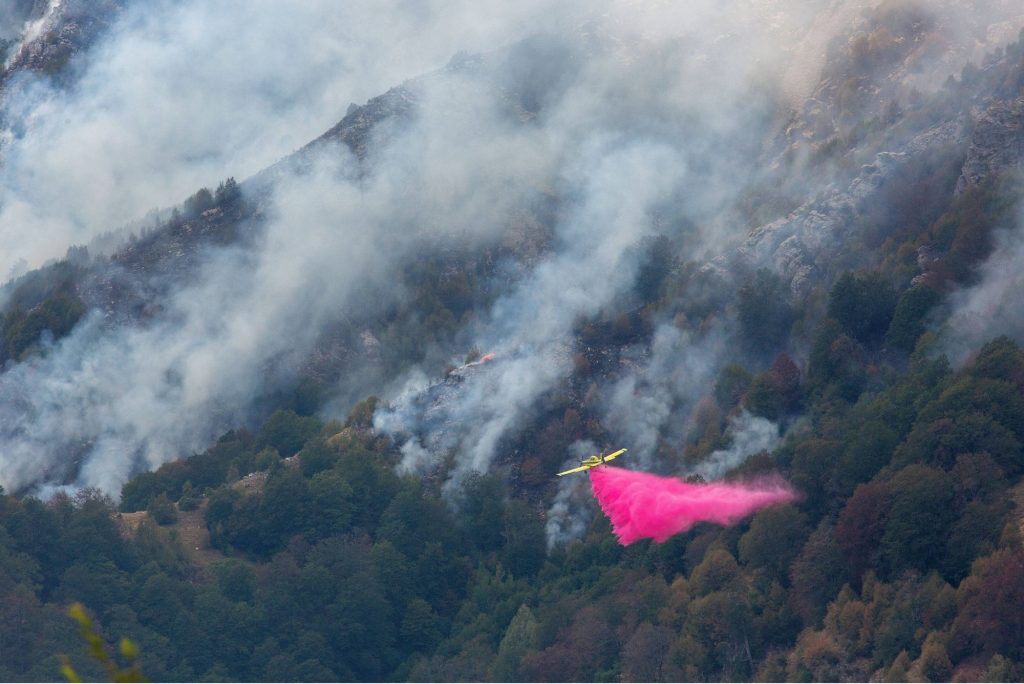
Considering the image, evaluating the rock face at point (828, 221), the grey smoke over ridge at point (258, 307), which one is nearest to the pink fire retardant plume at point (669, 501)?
the rock face at point (828, 221)

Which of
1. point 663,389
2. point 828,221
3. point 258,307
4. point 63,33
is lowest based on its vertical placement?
point 663,389

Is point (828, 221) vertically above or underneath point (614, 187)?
underneath

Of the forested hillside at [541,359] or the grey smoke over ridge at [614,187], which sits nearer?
the forested hillside at [541,359]

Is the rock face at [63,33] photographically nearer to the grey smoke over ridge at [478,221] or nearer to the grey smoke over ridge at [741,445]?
the grey smoke over ridge at [478,221]

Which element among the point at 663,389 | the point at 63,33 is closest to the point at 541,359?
the point at 663,389

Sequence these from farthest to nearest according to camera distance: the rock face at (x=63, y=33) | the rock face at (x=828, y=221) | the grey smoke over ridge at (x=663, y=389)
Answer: the rock face at (x=63, y=33) < the rock face at (x=828, y=221) < the grey smoke over ridge at (x=663, y=389)

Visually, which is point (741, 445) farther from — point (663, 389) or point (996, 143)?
point (996, 143)

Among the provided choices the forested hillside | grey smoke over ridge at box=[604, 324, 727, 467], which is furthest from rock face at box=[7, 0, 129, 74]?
grey smoke over ridge at box=[604, 324, 727, 467]

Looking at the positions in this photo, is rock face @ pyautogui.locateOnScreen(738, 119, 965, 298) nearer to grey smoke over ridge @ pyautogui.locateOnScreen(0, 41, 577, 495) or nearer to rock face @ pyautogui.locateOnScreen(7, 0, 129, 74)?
grey smoke over ridge @ pyautogui.locateOnScreen(0, 41, 577, 495)
